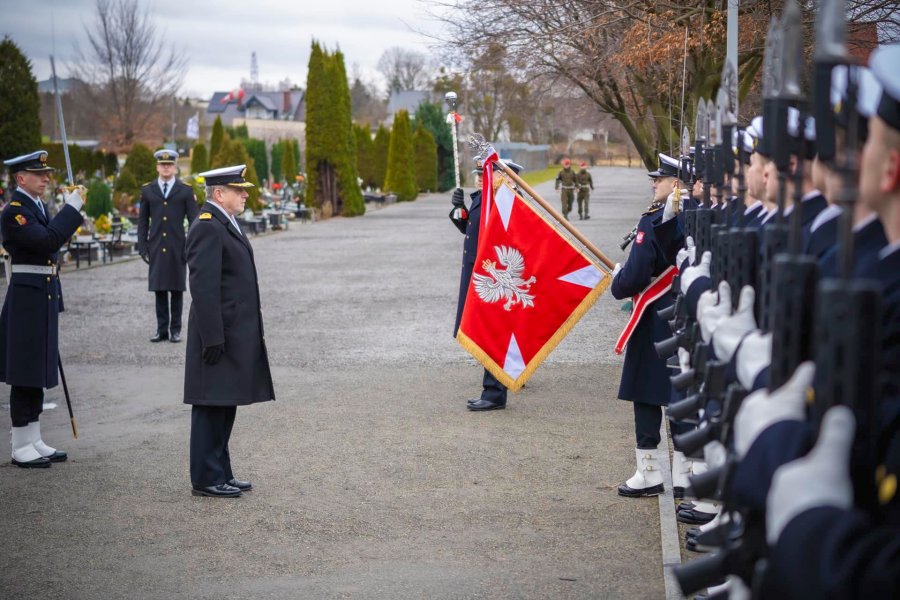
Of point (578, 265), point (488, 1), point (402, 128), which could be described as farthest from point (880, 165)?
point (402, 128)

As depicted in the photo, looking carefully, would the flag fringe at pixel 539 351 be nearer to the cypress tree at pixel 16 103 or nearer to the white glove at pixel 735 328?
the white glove at pixel 735 328

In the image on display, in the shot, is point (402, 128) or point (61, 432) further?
point (402, 128)

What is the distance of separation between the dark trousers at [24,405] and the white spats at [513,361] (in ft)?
10.6

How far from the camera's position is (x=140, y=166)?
1211 inches

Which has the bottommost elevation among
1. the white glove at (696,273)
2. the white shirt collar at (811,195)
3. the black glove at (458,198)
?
the white glove at (696,273)

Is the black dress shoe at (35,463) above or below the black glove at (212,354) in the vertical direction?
below

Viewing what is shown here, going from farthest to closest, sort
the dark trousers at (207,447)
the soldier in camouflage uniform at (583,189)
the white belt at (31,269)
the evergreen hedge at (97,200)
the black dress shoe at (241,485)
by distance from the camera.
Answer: the soldier in camouflage uniform at (583,189) → the evergreen hedge at (97,200) → the white belt at (31,269) → the black dress shoe at (241,485) → the dark trousers at (207,447)

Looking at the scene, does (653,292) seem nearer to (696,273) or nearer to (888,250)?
(696,273)

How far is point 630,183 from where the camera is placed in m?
57.2

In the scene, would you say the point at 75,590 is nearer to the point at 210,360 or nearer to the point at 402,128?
the point at 210,360

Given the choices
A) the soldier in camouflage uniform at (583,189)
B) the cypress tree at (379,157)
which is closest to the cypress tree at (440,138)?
the cypress tree at (379,157)

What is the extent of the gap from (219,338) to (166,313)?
6070 millimetres

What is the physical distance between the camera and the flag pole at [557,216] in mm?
7703

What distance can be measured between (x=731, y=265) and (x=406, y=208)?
1467 inches
